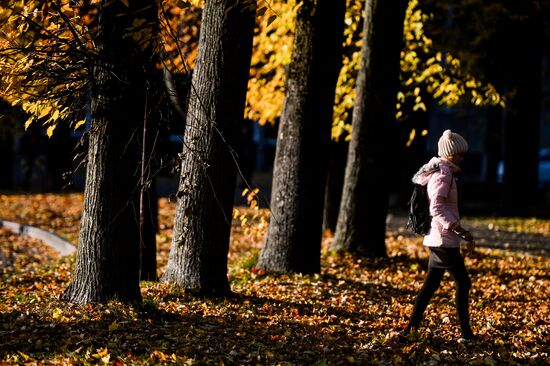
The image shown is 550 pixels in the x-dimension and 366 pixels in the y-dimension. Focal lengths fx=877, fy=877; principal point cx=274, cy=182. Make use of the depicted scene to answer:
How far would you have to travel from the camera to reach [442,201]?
723cm

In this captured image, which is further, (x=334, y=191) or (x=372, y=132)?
(x=334, y=191)

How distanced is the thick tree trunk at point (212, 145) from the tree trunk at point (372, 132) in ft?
13.3

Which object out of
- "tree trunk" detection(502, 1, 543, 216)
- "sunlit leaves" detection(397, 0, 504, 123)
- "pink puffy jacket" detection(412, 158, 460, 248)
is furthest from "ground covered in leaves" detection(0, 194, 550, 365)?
"tree trunk" detection(502, 1, 543, 216)

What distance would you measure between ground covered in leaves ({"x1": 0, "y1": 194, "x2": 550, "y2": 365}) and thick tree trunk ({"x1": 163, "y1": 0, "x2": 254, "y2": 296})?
0.35 meters

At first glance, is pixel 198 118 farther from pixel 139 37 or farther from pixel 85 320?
pixel 85 320

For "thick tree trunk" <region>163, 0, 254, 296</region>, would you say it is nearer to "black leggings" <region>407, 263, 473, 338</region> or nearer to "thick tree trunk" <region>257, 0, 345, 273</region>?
"thick tree trunk" <region>257, 0, 345, 273</region>

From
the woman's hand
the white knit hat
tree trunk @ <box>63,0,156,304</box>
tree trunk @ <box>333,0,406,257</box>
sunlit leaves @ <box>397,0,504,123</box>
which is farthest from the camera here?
sunlit leaves @ <box>397,0,504,123</box>

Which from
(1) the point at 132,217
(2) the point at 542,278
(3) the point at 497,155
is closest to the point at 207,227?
(1) the point at 132,217

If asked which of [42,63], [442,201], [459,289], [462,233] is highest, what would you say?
[42,63]

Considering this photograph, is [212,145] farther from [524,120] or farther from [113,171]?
[524,120]

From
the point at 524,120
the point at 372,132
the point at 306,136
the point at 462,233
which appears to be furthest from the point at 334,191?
the point at 462,233

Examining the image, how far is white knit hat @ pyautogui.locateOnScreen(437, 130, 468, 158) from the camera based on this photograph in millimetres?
7297

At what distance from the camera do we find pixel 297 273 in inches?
418

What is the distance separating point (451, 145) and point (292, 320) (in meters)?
2.18
